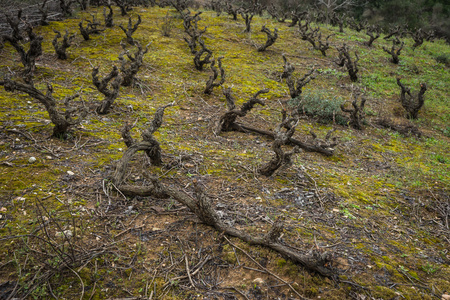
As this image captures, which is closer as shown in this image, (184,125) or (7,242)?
(7,242)

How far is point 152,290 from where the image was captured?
2.27 metres

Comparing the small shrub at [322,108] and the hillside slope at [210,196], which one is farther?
the small shrub at [322,108]

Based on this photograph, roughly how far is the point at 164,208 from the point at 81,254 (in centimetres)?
97

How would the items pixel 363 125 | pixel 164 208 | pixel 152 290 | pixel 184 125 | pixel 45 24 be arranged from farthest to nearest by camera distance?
pixel 45 24 < pixel 363 125 < pixel 184 125 < pixel 164 208 < pixel 152 290

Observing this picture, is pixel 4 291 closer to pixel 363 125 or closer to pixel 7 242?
pixel 7 242

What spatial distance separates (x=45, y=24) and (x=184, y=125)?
7.32m

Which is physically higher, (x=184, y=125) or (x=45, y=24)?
(x=45, y=24)

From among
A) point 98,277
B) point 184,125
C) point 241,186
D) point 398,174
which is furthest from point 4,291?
point 398,174

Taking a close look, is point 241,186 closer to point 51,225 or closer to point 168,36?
point 51,225

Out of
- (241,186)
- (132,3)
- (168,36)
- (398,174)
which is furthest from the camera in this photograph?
(132,3)

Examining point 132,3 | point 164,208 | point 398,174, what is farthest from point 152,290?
point 132,3

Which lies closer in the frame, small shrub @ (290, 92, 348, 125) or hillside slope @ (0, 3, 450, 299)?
hillside slope @ (0, 3, 450, 299)

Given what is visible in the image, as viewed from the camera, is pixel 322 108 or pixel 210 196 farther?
pixel 322 108

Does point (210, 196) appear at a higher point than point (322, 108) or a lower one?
lower
